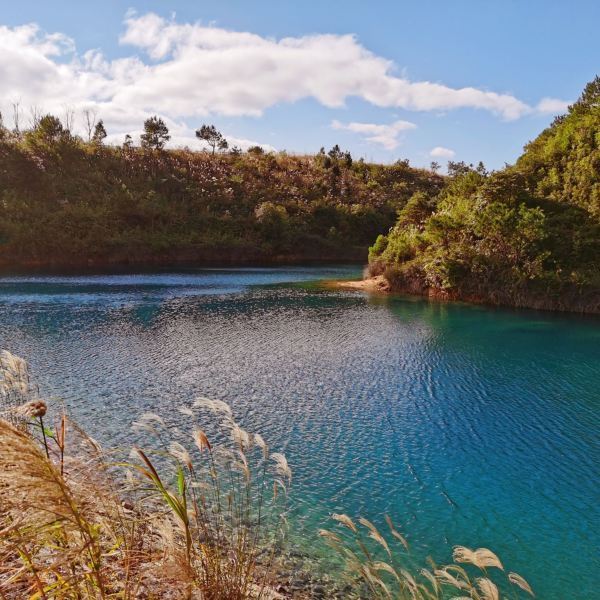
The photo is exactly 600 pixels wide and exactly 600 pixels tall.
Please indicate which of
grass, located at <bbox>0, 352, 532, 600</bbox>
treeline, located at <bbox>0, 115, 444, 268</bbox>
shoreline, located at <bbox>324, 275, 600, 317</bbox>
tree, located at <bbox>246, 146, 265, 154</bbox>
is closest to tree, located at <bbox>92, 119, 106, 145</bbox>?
treeline, located at <bbox>0, 115, 444, 268</bbox>

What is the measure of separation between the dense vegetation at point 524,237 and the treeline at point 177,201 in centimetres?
3008

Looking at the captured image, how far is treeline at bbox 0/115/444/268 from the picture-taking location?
190 ft

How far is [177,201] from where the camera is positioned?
234 feet

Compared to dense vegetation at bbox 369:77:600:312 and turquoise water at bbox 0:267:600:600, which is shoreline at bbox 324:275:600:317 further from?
turquoise water at bbox 0:267:600:600

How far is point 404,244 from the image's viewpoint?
39.7m

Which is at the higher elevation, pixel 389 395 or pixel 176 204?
pixel 176 204

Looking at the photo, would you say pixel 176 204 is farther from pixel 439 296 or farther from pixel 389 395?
pixel 389 395

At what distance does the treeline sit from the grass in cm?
5222

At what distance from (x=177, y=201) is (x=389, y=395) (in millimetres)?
61691

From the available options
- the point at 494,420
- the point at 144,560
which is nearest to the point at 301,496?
the point at 144,560

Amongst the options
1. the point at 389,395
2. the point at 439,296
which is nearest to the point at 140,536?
the point at 389,395

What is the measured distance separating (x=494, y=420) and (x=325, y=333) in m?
11.0

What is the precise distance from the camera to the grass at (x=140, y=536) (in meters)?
3.04

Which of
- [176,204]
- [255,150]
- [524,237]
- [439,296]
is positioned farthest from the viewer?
[255,150]
